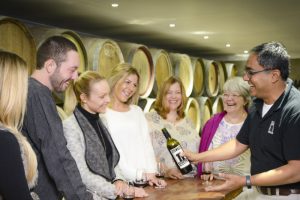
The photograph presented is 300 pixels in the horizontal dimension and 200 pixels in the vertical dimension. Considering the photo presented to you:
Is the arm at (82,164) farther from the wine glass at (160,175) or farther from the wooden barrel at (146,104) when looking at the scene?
the wooden barrel at (146,104)

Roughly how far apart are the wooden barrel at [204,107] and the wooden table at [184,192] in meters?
3.43

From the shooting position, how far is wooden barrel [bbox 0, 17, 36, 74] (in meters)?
3.17

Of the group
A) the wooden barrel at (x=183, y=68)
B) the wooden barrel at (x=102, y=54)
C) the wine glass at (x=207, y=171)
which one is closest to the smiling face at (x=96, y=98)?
the wine glass at (x=207, y=171)

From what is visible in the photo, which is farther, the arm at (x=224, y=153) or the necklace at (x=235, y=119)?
the necklace at (x=235, y=119)

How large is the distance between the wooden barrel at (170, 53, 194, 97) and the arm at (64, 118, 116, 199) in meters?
3.34

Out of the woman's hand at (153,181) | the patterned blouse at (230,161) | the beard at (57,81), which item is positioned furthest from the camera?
the patterned blouse at (230,161)

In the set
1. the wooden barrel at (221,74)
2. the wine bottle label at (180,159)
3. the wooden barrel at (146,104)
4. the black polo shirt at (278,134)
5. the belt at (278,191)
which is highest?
the wooden barrel at (221,74)

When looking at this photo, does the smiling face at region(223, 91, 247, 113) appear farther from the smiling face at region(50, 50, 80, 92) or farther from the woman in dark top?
the smiling face at region(50, 50, 80, 92)

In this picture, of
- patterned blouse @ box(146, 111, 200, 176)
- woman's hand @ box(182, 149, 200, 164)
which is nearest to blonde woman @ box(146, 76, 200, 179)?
patterned blouse @ box(146, 111, 200, 176)

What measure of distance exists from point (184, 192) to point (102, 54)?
195 centimetres

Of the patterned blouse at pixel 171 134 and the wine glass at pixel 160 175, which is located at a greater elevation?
the patterned blouse at pixel 171 134

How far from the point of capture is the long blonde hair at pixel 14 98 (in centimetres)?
157

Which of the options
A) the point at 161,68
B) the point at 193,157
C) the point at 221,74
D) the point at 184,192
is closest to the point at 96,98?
the point at 184,192

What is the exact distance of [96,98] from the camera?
275 cm
